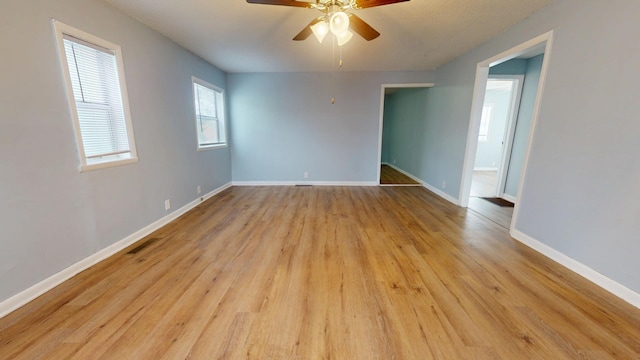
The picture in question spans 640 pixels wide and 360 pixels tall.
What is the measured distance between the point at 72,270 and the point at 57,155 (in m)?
0.96

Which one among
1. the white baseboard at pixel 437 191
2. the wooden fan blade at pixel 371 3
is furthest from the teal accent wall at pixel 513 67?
the wooden fan blade at pixel 371 3

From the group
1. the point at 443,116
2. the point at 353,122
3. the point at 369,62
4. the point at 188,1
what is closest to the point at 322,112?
the point at 353,122

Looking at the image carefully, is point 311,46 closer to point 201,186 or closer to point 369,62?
point 369,62

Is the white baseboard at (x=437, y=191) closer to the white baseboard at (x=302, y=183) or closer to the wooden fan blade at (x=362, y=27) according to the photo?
the white baseboard at (x=302, y=183)

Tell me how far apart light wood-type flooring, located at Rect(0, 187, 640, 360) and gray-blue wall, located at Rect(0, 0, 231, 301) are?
0.98ft

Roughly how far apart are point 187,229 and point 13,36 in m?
2.13

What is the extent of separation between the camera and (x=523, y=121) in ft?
12.9

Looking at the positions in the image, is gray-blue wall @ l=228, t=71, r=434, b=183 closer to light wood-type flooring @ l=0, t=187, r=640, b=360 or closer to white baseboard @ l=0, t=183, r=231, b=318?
white baseboard @ l=0, t=183, r=231, b=318

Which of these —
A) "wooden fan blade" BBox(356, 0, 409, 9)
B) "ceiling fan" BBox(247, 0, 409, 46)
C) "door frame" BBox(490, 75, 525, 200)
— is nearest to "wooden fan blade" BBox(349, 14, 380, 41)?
"ceiling fan" BBox(247, 0, 409, 46)

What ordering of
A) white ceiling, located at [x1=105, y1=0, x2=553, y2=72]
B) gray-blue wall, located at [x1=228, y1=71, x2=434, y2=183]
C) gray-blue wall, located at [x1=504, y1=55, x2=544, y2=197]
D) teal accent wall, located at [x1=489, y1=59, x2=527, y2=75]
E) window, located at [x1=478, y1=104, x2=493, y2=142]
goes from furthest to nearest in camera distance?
window, located at [x1=478, y1=104, x2=493, y2=142], gray-blue wall, located at [x1=228, y1=71, x2=434, y2=183], teal accent wall, located at [x1=489, y1=59, x2=527, y2=75], gray-blue wall, located at [x1=504, y1=55, x2=544, y2=197], white ceiling, located at [x1=105, y1=0, x2=553, y2=72]

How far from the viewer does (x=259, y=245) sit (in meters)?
2.52

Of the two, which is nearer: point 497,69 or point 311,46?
point 311,46

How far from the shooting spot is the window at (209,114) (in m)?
4.07

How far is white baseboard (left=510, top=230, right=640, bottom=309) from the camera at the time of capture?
5.52ft
